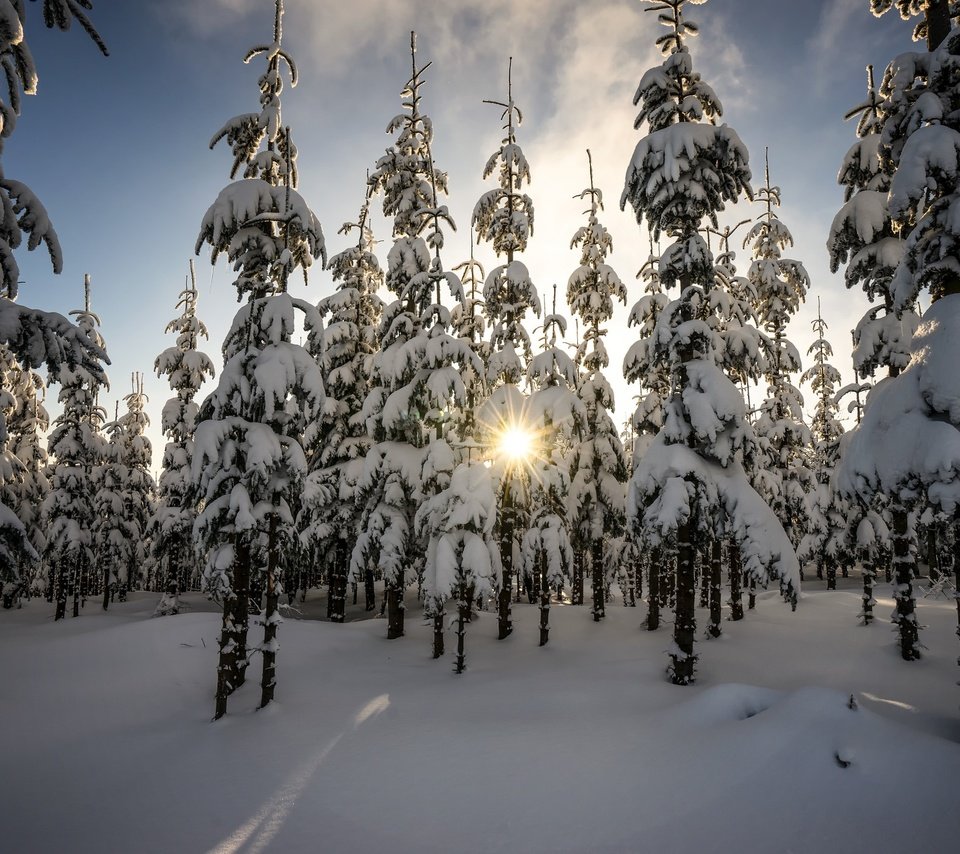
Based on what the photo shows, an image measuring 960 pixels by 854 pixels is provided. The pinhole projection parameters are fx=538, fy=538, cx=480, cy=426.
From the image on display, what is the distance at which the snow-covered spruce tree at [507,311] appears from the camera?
60.9 ft

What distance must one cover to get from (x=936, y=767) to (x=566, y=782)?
→ 5222mm

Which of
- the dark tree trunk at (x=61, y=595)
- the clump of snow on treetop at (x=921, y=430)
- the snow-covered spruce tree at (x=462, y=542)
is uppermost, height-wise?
the clump of snow on treetop at (x=921, y=430)

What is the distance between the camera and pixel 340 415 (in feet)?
78.5

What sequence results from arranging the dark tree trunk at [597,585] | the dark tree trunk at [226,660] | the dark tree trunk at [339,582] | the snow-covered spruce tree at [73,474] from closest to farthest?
the dark tree trunk at [226,660], the dark tree trunk at [597,585], the dark tree trunk at [339,582], the snow-covered spruce tree at [73,474]

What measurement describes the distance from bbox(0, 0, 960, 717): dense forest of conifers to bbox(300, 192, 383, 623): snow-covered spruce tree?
0.38 ft

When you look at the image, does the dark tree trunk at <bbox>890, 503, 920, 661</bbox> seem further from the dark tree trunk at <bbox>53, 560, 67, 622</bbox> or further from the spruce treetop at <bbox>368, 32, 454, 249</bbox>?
the dark tree trunk at <bbox>53, 560, 67, 622</bbox>

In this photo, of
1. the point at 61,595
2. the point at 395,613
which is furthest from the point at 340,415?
the point at 61,595

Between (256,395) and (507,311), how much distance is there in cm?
1039

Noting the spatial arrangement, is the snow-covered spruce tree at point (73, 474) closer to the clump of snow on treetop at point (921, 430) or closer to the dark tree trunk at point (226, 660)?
the dark tree trunk at point (226, 660)

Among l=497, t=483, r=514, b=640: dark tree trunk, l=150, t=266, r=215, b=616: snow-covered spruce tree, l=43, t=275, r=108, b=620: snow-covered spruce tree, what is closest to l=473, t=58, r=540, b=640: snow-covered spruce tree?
l=497, t=483, r=514, b=640: dark tree trunk

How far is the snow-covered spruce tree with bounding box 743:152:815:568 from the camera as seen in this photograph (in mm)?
23391

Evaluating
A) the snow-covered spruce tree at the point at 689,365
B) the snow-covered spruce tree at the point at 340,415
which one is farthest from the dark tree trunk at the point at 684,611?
the snow-covered spruce tree at the point at 340,415

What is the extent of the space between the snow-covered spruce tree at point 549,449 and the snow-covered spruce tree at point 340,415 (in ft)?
25.7

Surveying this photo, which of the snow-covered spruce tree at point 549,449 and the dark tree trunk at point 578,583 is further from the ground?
the snow-covered spruce tree at point 549,449
